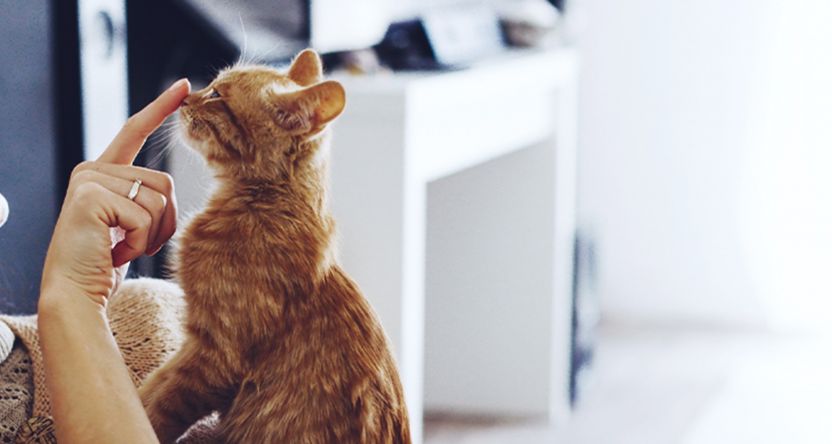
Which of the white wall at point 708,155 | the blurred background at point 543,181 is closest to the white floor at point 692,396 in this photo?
the blurred background at point 543,181

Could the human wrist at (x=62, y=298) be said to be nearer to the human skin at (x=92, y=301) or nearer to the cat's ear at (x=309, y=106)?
the human skin at (x=92, y=301)

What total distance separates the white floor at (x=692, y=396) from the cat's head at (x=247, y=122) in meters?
1.76

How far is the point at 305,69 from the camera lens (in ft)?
3.22

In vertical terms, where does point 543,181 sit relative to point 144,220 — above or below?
below

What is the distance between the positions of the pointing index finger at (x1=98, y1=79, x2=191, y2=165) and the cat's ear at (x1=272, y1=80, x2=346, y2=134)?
8 centimetres

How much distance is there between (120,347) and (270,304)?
16 cm

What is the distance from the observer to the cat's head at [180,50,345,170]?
2.95 ft

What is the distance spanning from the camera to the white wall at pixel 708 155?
3480 millimetres

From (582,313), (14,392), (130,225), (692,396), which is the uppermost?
(130,225)

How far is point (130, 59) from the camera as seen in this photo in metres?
1.62

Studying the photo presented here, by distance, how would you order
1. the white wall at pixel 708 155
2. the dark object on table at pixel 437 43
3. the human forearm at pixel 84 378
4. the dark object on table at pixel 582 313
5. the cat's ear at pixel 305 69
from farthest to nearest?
the white wall at pixel 708 155, the dark object on table at pixel 582 313, the dark object on table at pixel 437 43, the cat's ear at pixel 305 69, the human forearm at pixel 84 378

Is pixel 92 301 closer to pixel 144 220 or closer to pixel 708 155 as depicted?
pixel 144 220

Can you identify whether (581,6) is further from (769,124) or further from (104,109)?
(104,109)

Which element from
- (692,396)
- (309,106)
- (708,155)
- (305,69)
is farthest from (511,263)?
(309,106)
